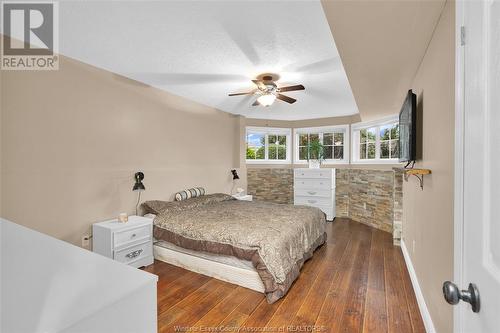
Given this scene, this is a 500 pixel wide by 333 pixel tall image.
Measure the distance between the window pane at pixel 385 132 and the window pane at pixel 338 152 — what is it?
3.20ft

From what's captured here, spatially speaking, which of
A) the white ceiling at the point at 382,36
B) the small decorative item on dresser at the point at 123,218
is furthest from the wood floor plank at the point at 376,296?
the small decorative item on dresser at the point at 123,218

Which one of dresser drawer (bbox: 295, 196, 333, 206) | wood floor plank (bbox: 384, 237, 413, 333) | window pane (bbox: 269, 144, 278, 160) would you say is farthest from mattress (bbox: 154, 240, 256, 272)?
window pane (bbox: 269, 144, 278, 160)

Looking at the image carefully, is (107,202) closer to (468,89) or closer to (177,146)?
(177,146)

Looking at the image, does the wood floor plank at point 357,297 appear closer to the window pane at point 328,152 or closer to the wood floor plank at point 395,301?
the wood floor plank at point 395,301

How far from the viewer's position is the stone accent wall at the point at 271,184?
241 inches

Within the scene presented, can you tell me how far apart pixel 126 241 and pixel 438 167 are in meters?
3.01

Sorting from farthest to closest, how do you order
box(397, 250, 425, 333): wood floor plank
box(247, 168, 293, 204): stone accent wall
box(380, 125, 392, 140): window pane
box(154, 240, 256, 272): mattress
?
box(247, 168, 293, 204): stone accent wall
box(380, 125, 392, 140): window pane
box(154, 240, 256, 272): mattress
box(397, 250, 425, 333): wood floor plank

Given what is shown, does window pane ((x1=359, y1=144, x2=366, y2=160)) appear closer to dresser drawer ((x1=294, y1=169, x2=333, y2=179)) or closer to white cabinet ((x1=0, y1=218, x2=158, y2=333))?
dresser drawer ((x1=294, y1=169, x2=333, y2=179))

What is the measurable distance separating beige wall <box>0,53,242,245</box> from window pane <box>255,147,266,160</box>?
2495mm

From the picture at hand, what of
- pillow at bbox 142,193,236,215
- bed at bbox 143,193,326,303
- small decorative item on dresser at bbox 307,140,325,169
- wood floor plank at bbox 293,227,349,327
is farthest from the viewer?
small decorative item on dresser at bbox 307,140,325,169

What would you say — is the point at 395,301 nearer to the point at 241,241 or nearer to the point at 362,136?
the point at 241,241

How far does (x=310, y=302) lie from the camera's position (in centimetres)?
216

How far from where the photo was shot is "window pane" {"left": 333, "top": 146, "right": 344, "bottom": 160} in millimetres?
5767

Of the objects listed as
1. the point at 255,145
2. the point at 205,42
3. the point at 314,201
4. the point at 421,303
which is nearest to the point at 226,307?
the point at 421,303
